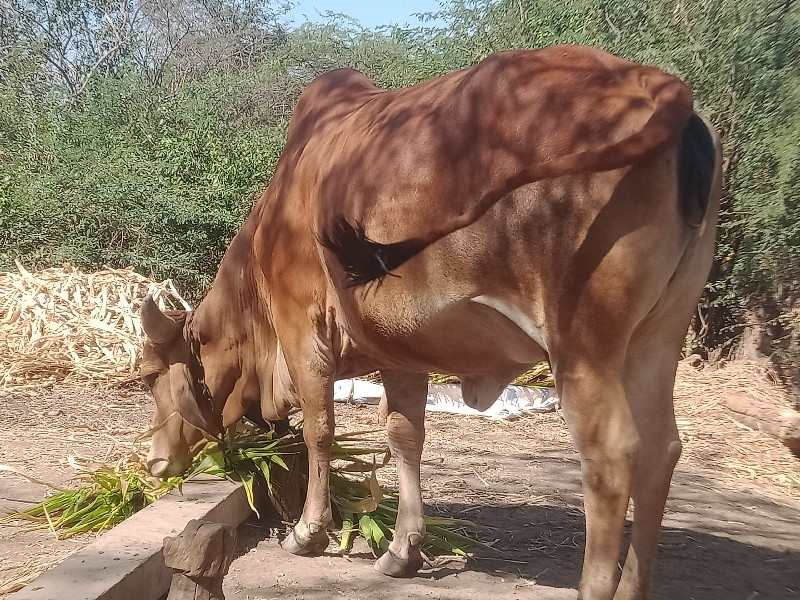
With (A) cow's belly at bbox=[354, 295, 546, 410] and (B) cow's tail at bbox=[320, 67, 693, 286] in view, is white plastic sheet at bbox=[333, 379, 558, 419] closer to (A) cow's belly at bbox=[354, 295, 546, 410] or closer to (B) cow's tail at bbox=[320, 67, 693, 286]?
(A) cow's belly at bbox=[354, 295, 546, 410]

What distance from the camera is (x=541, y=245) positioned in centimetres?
267

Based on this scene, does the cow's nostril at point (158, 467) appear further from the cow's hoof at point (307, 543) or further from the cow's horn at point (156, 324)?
the cow's hoof at point (307, 543)

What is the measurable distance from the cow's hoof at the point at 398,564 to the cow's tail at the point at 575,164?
1565 millimetres

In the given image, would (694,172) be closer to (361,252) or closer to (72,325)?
(361,252)

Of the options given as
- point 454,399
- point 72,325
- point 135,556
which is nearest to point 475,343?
point 135,556

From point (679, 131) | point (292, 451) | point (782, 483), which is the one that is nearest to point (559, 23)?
point (782, 483)

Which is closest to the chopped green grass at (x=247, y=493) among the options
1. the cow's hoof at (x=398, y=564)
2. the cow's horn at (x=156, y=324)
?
the cow's hoof at (x=398, y=564)

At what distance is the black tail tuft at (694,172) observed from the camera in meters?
2.70

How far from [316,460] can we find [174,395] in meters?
1.03

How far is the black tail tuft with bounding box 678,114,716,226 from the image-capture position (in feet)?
8.87

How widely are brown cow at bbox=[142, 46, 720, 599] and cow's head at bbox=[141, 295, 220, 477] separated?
1.04m

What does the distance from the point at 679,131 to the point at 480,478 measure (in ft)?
12.9

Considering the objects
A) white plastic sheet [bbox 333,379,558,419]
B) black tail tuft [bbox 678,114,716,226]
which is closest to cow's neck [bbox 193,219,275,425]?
black tail tuft [bbox 678,114,716,226]

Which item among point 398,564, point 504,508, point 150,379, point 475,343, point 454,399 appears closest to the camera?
point 475,343
